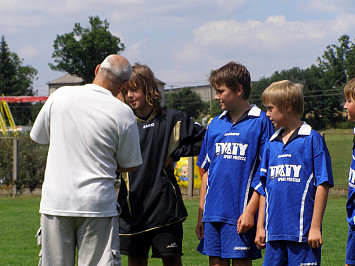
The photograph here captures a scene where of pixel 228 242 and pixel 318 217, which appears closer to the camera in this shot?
pixel 318 217

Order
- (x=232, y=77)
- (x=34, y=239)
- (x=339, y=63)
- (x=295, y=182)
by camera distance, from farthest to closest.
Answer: (x=339, y=63), (x=34, y=239), (x=232, y=77), (x=295, y=182)

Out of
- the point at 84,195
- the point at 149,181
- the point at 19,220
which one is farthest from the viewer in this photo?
the point at 19,220

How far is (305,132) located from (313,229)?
0.69m

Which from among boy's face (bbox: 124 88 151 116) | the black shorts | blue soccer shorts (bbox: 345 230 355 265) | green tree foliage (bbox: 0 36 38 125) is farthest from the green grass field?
green tree foliage (bbox: 0 36 38 125)

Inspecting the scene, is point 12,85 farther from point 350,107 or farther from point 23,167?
point 350,107

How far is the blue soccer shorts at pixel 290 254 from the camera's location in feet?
12.3

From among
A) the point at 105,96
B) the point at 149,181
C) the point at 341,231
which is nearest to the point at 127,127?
the point at 105,96

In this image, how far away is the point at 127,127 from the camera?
365cm

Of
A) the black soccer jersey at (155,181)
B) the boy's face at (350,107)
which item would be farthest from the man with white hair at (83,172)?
the boy's face at (350,107)

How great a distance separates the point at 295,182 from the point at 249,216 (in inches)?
17.6

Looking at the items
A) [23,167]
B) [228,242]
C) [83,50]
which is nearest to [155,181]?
[228,242]

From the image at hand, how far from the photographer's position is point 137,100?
4.57 meters

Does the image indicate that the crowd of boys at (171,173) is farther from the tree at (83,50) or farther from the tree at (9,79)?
the tree at (9,79)

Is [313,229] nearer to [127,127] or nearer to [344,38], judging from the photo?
[127,127]
